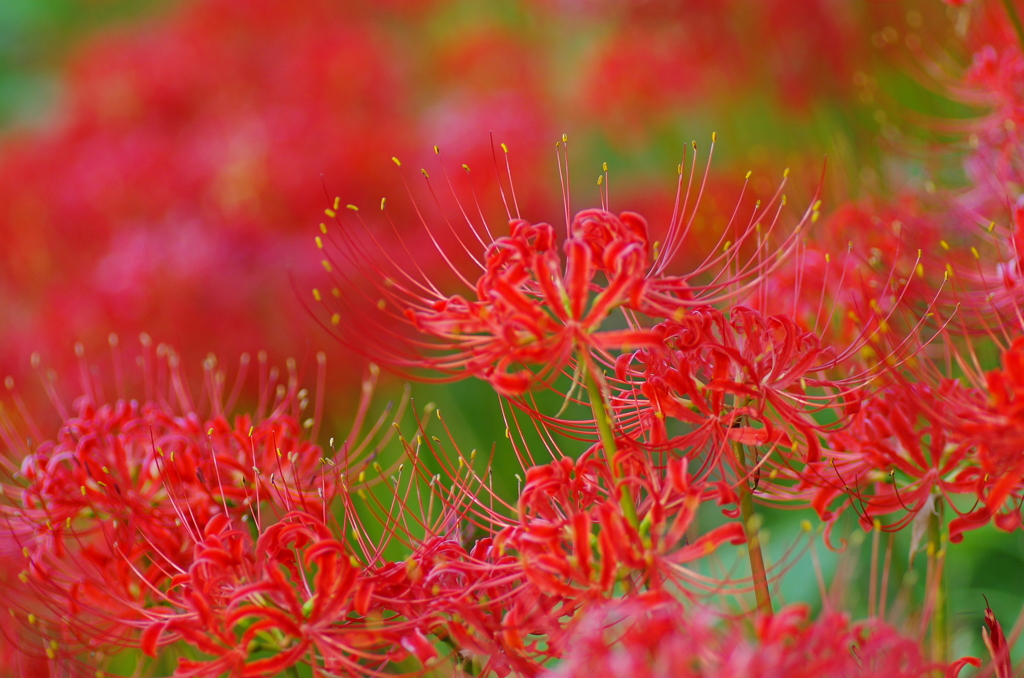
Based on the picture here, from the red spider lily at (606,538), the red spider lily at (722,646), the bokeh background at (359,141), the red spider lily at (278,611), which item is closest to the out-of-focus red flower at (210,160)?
the bokeh background at (359,141)

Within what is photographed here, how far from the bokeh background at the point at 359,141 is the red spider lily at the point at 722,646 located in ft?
2.30

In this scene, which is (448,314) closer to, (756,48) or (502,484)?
(502,484)

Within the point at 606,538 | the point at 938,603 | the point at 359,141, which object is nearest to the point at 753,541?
the point at 606,538

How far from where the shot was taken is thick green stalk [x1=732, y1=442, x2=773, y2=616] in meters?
0.74

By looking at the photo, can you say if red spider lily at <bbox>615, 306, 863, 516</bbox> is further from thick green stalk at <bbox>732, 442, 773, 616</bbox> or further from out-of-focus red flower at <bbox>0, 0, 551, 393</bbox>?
out-of-focus red flower at <bbox>0, 0, 551, 393</bbox>

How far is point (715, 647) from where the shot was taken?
0.64 meters

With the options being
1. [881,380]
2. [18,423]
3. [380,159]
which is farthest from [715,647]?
[380,159]

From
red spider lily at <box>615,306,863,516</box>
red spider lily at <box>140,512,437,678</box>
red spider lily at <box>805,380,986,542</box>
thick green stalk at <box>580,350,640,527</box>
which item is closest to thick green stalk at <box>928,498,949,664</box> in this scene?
red spider lily at <box>805,380,986,542</box>

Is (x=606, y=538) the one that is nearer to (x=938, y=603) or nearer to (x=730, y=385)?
(x=730, y=385)

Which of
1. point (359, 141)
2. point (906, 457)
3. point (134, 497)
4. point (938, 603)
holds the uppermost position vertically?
point (359, 141)

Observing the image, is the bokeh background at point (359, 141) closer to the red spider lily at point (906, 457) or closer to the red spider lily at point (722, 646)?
the red spider lily at point (906, 457)

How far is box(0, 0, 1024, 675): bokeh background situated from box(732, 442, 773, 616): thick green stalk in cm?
63

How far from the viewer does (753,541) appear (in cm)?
73

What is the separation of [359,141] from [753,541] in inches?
76.1
